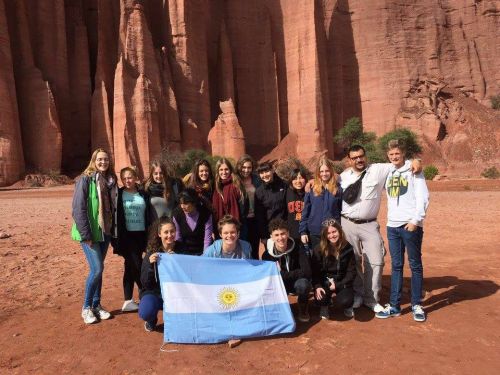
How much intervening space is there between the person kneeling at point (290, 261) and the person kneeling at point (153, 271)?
1121 mm

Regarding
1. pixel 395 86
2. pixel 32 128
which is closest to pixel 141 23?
pixel 32 128

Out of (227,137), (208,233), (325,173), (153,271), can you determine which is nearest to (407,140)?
(227,137)

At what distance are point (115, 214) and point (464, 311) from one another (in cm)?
423

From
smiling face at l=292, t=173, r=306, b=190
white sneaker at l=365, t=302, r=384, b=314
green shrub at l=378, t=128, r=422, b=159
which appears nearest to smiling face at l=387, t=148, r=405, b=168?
smiling face at l=292, t=173, r=306, b=190

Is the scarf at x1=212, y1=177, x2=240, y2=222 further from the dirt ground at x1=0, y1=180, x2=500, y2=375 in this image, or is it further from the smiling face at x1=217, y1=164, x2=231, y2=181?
the dirt ground at x1=0, y1=180, x2=500, y2=375

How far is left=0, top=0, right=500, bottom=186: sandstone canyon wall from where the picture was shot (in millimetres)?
30109

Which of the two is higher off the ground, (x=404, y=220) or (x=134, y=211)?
(x=134, y=211)

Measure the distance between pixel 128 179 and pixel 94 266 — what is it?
104 centimetres

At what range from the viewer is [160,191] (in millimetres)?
4824

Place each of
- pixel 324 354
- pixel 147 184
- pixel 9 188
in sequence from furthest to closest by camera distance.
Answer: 1. pixel 9 188
2. pixel 147 184
3. pixel 324 354

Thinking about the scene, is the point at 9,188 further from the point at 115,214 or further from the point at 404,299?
the point at 404,299

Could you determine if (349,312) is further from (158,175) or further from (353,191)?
(158,175)

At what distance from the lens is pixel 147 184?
15.9 ft

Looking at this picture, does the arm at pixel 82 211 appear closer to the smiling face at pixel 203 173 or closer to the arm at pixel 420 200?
the smiling face at pixel 203 173
